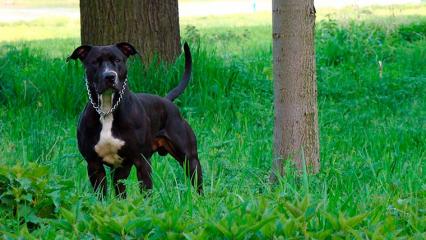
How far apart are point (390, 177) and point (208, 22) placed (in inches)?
649

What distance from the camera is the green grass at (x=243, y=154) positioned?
4.37 meters

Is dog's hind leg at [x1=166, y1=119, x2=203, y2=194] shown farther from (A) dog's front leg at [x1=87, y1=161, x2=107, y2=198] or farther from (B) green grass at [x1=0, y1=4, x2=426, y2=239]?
(A) dog's front leg at [x1=87, y1=161, x2=107, y2=198]

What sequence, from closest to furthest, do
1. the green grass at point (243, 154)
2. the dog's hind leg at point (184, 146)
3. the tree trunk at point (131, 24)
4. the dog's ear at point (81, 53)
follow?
the green grass at point (243, 154), the dog's ear at point (81, 53), the dog's hind leg at point (184, 146), the tree trunk at point (131, 24)

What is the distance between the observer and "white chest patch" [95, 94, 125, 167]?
240 inches

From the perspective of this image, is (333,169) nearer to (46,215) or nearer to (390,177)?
(390,177)

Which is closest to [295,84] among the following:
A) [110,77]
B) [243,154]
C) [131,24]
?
[243,154]

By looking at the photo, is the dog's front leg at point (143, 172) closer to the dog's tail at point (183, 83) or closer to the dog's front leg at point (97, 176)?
the dog's front leg at point (97, 176)

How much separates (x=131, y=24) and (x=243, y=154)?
2.99 metres

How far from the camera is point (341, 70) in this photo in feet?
37.7

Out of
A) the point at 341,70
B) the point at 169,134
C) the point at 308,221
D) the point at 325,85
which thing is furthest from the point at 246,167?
the point at 341,70

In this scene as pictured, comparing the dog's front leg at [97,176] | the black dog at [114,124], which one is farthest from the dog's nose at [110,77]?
the dog's front leg at [97,176]

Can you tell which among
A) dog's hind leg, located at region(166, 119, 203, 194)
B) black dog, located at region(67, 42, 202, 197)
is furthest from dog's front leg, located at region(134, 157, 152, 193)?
dog's hind leg, located at region(166, 119, 203, 194)

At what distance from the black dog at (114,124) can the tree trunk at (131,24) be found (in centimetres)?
319

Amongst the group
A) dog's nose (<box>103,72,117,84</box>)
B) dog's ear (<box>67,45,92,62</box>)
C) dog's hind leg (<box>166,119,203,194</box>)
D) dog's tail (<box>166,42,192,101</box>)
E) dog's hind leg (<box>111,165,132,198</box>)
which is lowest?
dog's hind leg (<box>111,165,132,198</box>)
